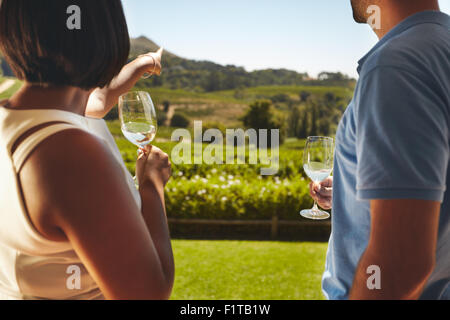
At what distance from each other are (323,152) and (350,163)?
0.59m

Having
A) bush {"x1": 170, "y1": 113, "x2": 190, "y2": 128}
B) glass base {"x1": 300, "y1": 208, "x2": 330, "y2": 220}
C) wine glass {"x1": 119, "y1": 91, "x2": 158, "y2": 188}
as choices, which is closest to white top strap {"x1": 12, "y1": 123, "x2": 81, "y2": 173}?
wine glass {"x1": 119, "y1": 91, "x2": 158, "y2": 188}

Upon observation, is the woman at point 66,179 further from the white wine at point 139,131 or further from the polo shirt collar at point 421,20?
the polo shirt collar at point 421,20

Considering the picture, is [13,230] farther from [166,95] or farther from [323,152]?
[166,95]

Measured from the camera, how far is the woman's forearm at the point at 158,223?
789mm

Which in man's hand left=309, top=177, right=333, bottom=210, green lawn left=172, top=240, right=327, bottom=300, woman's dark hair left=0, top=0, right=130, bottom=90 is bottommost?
green lawn left=172, top=240, right=327, bottom=300

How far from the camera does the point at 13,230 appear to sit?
73 centimetres

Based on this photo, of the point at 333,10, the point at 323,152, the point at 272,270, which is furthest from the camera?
the point at 333,10

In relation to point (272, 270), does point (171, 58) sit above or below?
above

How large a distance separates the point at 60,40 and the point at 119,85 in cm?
54

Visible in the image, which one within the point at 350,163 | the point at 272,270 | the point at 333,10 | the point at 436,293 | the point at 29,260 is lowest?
the point at 272,270

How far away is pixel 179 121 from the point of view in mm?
10641

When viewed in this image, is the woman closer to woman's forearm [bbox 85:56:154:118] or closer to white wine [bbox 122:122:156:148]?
white wine [bbox 122:122:156:148]

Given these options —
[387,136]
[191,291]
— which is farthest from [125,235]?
[191,291]

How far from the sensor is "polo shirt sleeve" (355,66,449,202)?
688 millimetres
